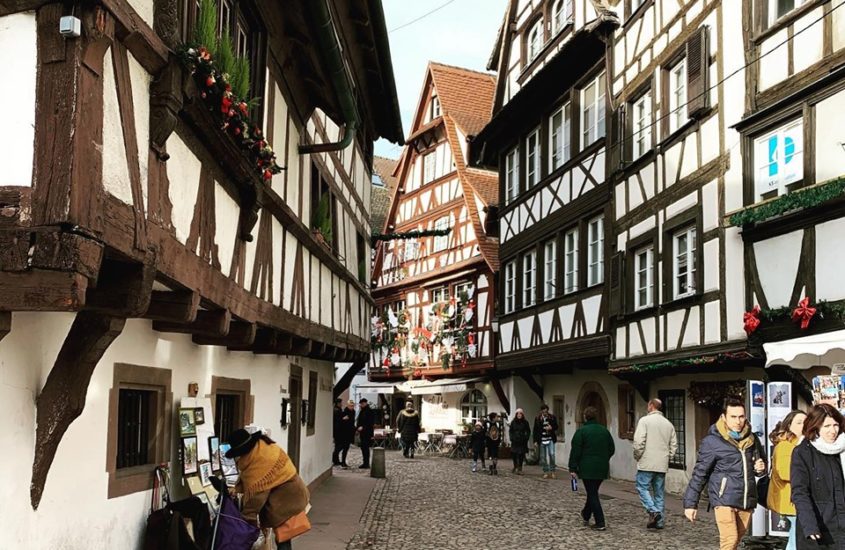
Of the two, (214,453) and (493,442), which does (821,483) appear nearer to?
(214,453)

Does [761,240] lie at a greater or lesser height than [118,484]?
greater

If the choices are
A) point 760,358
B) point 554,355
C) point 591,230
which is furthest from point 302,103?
point 554,355

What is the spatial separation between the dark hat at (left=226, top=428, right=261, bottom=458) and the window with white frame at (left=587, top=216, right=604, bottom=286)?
12.9 metres

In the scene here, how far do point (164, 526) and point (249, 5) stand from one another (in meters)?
4.65

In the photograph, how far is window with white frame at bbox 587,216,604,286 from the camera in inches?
756

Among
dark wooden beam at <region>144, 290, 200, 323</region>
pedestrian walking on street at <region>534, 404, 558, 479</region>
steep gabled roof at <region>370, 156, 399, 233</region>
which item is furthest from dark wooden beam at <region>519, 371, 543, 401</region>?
steep gabled roof at <region>370, 156, 399, 233</region>

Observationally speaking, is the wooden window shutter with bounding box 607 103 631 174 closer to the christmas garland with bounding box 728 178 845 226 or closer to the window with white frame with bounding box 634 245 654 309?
the window with white frame with bounding box 634 245 654 309

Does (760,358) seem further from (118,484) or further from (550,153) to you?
(550,153)

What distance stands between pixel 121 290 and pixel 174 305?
4.07 ft

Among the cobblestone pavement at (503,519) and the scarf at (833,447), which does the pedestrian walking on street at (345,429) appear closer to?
the cobblestone pavement at (503,519)

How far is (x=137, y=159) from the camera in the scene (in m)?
4.87

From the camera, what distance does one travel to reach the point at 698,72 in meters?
14.7

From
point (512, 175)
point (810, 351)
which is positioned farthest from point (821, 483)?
point (512, 175)

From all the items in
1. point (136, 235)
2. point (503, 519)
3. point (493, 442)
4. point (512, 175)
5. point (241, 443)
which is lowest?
point (503, 519)
